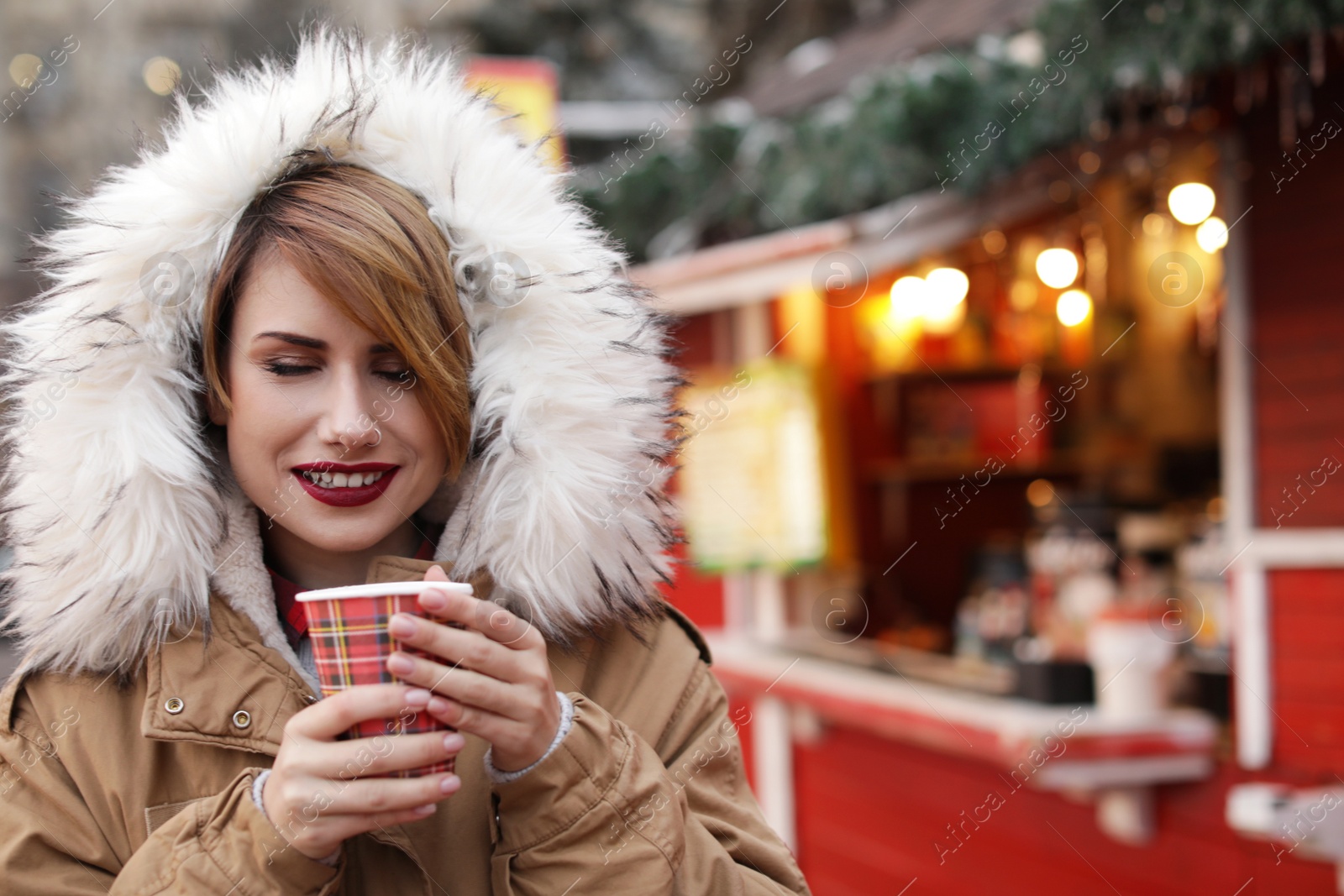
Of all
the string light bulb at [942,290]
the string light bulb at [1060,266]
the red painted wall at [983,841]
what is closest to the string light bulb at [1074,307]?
the string light bulb at [942,290]

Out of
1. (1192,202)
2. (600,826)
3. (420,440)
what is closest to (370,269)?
(420,440)

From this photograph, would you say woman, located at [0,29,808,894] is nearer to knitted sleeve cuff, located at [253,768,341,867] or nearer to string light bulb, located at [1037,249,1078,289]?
knitted sleeve cuff, located at [253,768,341,867]

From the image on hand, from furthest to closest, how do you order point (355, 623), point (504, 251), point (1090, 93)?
point (1090, 93)
point (504, 251)
point (355, 623)

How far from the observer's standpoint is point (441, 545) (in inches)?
64.0

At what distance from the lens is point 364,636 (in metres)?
1.20

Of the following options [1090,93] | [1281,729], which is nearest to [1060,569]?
[1281,729]

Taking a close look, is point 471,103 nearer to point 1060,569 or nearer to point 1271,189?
point 1271,189

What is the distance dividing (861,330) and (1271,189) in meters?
3.18

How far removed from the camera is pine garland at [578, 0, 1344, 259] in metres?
2.82

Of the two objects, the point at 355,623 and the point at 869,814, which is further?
the point at 869,814

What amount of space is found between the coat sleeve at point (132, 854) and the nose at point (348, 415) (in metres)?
0.40

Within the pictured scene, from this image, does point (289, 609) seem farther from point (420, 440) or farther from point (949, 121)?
point (949, 121)

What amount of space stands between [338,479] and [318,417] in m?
0.08

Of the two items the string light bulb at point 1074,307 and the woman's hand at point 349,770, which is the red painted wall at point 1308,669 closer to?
the string light bulb at point 1074,307
